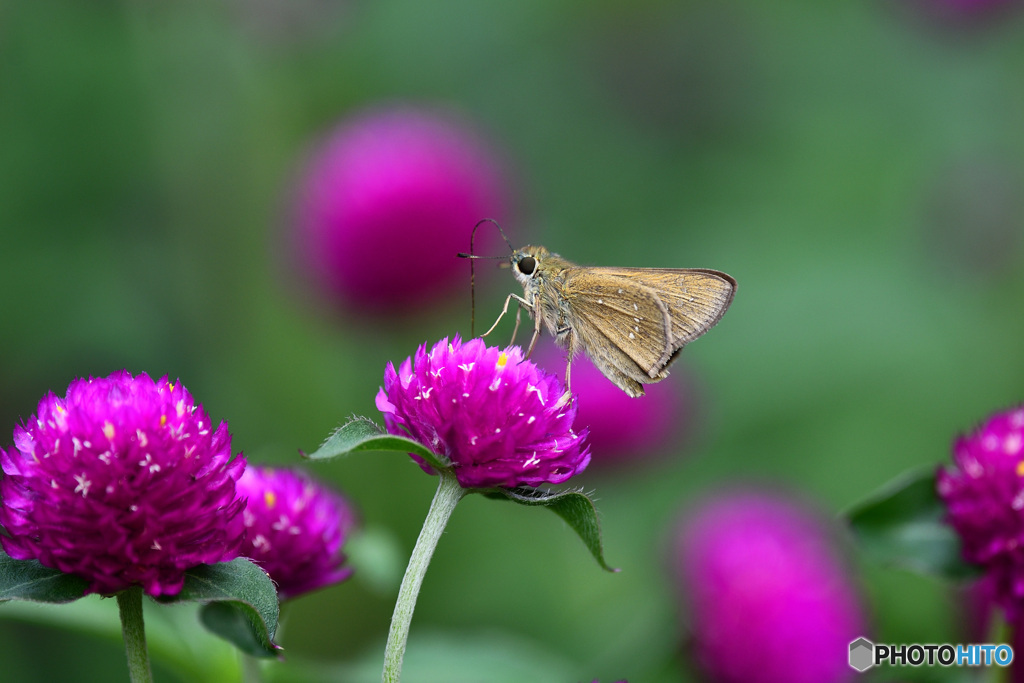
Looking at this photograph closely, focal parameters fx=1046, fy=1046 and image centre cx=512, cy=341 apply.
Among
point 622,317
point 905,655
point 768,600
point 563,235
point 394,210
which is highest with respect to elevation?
point 563,235

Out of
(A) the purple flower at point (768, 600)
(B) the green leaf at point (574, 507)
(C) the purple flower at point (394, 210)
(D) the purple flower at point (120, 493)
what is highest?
(C) the purple flower at point (394, 210)

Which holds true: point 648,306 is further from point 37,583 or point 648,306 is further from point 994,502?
point 37,583

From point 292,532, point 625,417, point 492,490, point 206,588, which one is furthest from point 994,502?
point 625,417

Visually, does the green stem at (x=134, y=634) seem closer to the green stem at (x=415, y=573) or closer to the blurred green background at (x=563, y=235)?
the green stem at (x=415, y=573)

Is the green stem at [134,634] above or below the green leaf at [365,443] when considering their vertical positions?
below

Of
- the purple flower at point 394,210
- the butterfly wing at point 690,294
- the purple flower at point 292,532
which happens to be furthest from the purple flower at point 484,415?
the purple flower at point 394,210

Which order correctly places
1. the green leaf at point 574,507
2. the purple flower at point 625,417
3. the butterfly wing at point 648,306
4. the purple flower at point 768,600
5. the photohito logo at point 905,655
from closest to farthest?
the green leaf at point 574,507 < the photohito logo at point 905,655 < the butterfly wing at point 648,306 < the purple flower at point 768,600 < the purple flower at point 625,417

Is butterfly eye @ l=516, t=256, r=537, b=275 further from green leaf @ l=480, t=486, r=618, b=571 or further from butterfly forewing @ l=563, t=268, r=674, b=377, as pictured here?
green leaf @ l=480, t=486, r=618, b=571

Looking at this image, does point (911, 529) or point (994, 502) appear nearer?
point (994, 502)
